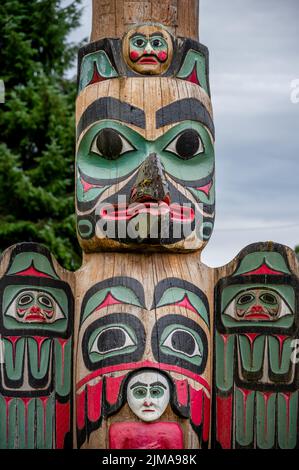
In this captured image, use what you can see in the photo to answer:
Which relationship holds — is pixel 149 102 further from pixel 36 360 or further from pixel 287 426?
pixel 287 426

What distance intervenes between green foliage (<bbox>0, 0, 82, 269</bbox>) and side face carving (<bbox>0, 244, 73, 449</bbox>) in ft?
23.8

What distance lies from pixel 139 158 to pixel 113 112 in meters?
0.37

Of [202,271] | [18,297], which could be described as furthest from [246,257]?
[18,297]

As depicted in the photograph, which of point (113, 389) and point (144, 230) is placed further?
point (144, 230)

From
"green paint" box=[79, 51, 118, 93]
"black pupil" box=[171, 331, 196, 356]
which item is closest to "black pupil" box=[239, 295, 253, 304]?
"black pupil" box=[171, 331, 196, 356]

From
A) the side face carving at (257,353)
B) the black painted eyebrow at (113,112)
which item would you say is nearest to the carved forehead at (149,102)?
the black painted eyebrow at (113,112)

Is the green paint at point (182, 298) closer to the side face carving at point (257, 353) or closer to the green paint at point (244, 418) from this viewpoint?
the side face carving at point (257, 353)

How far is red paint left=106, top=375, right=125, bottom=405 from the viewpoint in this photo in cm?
501

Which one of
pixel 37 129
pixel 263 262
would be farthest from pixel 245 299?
pixel 37 129

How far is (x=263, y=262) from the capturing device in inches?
214

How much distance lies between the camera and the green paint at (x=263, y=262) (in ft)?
17.8

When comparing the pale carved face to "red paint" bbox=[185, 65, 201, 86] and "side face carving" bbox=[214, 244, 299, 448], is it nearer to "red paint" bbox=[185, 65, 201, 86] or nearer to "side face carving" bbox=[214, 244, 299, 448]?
"side face carving" bbox=[214, 244, 299, 448]

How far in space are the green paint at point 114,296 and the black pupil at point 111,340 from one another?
20 centimetres
